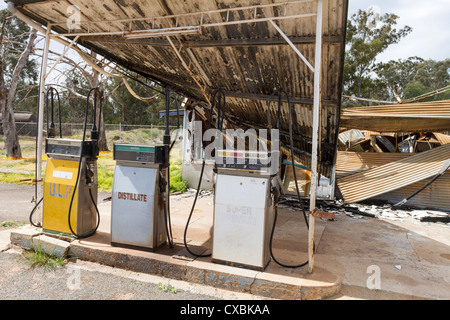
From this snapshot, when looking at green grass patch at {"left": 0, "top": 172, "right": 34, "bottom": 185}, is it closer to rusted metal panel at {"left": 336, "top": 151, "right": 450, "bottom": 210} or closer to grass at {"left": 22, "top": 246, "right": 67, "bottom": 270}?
grass at {"left": 22, "top": 246, "right": 67, "bottom": 270}

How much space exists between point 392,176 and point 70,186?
24.5 ft

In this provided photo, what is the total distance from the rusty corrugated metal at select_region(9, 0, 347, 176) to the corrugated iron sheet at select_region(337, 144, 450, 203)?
1674mm

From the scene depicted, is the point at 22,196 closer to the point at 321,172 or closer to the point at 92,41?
the point at 92,41

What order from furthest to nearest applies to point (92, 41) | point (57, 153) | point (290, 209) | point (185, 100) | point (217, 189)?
point (185, 100)
point (290, 209)
point (92, 41)
point (57, 153)
point (217, 189)

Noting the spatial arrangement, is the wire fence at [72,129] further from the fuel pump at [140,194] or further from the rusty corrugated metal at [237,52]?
the fuel pump at [140,194]

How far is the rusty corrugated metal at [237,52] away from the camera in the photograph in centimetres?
400

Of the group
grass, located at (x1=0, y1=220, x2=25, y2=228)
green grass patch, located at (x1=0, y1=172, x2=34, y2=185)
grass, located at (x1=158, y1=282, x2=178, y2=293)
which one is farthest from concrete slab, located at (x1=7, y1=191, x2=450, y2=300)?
green grass patch, located at (x1=0, y1=172, x2=34, y2=185)

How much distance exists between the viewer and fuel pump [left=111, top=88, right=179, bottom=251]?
3861 mm

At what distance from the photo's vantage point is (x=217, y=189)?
3.54m

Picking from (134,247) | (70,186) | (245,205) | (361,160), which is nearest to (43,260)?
(70,186)
